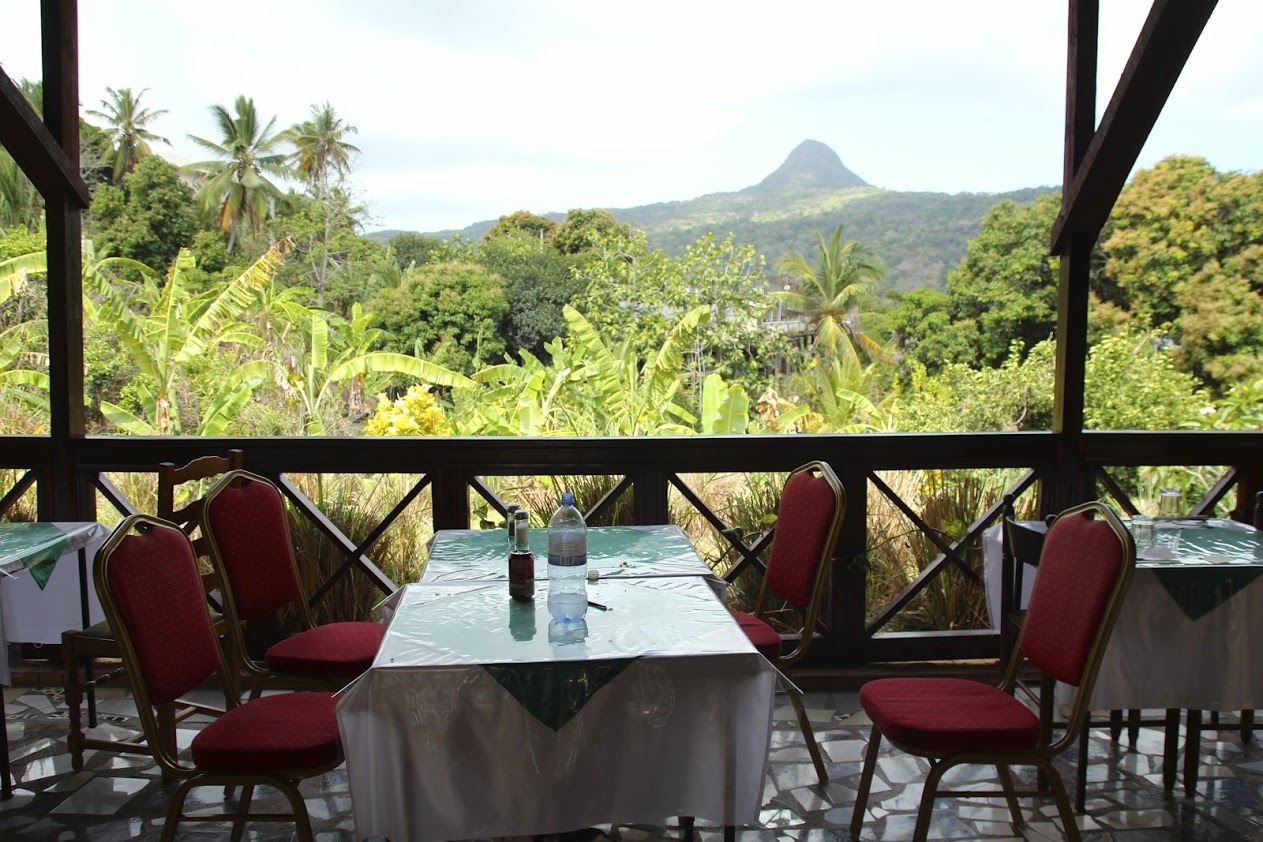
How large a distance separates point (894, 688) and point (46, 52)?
375 cm

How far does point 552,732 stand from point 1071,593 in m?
1.27

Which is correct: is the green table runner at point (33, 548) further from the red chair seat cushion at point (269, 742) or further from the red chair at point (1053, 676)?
the red chair at point (1053, 676)

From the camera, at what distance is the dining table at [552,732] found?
1858 millimetres

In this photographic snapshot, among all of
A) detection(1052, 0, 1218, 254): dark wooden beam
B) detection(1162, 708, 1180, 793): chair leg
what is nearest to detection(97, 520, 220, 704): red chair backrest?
detection(1162, 708, 1180, 793): chair leg

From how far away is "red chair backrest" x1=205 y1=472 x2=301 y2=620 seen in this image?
9.22ft

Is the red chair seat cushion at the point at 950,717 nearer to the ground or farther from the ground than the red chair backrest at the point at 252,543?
nearer to the ground

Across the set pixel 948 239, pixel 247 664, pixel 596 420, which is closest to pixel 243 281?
pixel 596 420

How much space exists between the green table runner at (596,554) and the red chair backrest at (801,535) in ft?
1.13

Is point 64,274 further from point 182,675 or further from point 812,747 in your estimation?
point 812,747

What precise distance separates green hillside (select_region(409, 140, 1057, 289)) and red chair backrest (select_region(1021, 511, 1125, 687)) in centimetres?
2359

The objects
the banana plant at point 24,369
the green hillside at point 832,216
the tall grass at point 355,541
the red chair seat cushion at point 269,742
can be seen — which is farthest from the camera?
the green hillside at point 832,216

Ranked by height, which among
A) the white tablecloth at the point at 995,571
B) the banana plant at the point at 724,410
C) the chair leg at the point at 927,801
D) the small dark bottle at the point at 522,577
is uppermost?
the banana plant at the point at 724,410

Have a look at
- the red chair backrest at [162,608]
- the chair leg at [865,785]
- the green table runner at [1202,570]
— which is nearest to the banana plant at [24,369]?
the red chair backrest at [162,608]

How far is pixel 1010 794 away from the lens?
239 cm
